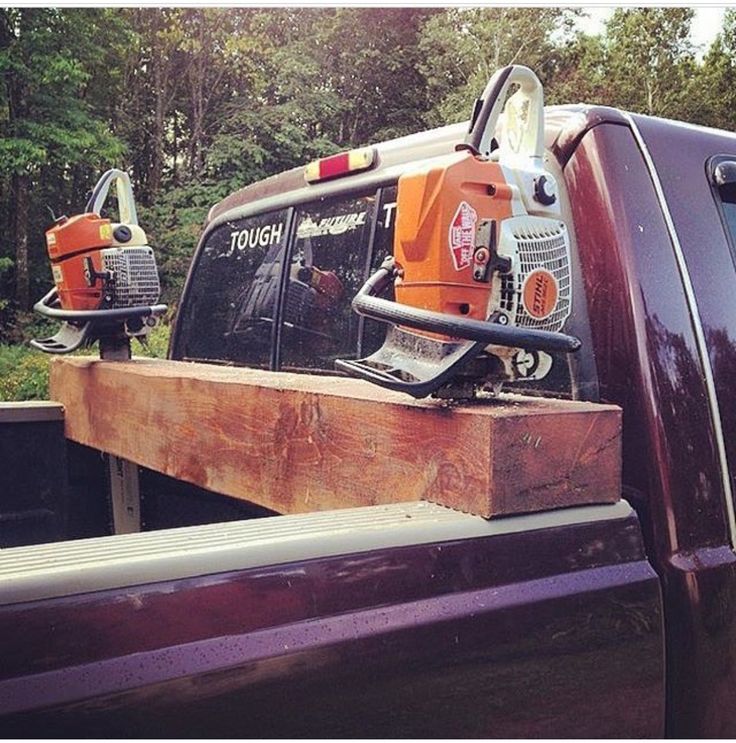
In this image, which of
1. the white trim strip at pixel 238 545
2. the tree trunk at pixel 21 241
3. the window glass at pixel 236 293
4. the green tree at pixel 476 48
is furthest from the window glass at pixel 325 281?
the green tree at pixel 476 48

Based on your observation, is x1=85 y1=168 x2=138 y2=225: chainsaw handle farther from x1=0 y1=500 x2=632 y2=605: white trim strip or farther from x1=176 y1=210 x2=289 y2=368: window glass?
x1=0 y1=500 x2=632 y2=605: white trim strip

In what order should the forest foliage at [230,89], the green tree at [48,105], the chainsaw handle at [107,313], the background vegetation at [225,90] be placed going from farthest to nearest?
the forest foliage at [230,89] → the background vegetation at [225,90] → the green tree at [48,105] → the chainsaw handle at [107,313]

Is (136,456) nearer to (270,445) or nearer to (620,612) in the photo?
(270,445)

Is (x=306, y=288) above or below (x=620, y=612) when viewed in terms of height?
above

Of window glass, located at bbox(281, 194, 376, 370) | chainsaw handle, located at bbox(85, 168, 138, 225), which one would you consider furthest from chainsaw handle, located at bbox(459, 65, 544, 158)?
chainsaw handle, located at bbox(85, 168, 138, 225)

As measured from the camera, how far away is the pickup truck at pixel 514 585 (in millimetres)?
1034

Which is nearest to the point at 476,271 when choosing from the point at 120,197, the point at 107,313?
the point at 107,313

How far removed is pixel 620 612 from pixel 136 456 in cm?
132

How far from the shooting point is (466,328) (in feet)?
4.57

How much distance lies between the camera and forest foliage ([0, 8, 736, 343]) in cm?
1243

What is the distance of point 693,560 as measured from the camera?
61.0 inches

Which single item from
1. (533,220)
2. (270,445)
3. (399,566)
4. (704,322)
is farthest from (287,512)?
(704,322)

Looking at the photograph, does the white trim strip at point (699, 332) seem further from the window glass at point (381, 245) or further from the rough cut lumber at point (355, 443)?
the window glass at point (381, 245)

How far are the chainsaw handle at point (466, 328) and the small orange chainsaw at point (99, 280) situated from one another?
1.52 metres
